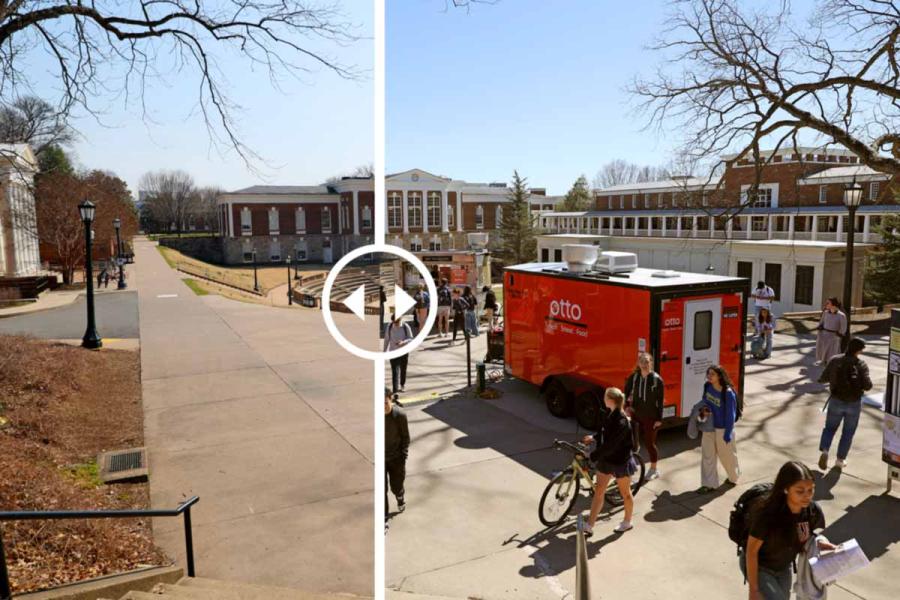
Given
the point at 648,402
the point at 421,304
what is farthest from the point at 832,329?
the point at 421,304

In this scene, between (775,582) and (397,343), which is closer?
(775,582)

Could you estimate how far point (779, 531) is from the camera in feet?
8.46

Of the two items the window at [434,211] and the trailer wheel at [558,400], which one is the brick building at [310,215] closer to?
the window at [434,211]

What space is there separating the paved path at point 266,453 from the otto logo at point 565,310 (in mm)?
2367

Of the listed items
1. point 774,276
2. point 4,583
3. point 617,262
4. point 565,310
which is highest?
point 617,262

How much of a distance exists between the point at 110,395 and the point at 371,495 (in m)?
4.75

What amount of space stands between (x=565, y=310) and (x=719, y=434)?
253 cm

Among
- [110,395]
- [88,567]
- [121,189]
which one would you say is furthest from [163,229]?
[88,567]

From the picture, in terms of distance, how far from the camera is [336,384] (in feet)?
28.4

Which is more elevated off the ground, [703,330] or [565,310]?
[565,310]

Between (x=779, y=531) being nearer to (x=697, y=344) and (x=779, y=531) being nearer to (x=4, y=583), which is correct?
(x=4, y=583)

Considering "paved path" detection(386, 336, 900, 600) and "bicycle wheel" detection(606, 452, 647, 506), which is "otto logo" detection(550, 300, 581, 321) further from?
"bicycle wheel" detection(606, 452, 647, 506)

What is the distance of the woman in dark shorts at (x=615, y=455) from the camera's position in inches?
165

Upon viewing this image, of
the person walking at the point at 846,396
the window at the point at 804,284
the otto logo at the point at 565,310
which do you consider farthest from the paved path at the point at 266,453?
the window at the point at 804,284
